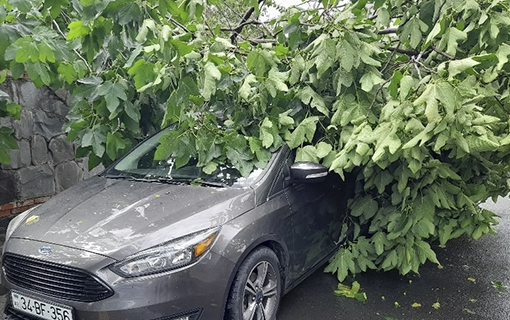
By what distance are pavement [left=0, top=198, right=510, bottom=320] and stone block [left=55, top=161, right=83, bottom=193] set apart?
2.05m

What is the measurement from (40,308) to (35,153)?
124 inches

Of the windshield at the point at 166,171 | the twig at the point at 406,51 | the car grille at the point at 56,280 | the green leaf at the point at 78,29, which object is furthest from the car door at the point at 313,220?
the green leaf at the point at 78,29

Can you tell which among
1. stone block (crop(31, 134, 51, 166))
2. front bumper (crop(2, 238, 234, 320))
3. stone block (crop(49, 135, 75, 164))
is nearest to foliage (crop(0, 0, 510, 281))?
front bumper (crop(2, 238, 234, 320))

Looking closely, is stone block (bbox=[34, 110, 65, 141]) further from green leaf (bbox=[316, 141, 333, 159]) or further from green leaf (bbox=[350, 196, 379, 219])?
green leaf (bbox=[350, 196, 379, 219])

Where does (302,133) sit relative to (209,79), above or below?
below

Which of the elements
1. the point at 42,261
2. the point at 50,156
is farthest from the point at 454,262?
the point at 50,156

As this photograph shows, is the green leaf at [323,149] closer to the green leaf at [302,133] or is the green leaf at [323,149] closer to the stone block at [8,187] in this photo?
the green leaf at [302,133]

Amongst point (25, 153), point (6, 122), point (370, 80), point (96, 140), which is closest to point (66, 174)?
point (25, 153)

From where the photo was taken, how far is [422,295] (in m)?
3.49

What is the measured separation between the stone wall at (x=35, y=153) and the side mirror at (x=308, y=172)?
3387 millimetres

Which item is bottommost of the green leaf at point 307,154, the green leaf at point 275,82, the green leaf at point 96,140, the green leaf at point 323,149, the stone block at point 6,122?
the green leaf at point 323,149

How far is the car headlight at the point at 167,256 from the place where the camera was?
2.23 m

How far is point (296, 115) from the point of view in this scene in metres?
3.48

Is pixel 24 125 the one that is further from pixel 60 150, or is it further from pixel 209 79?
pixel 209 79
